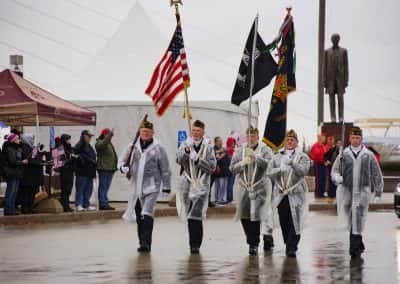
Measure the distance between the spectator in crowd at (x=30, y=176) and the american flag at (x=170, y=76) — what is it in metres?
5.56

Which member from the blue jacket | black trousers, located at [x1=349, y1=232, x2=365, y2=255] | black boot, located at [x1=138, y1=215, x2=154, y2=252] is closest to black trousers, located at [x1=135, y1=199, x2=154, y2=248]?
black boot, located at [x1=138, y1=215, x2=154, y2=252]

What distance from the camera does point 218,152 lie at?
1091 inches

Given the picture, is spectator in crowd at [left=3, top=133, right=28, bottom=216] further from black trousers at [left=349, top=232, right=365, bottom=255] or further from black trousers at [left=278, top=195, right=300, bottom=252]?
black trousers at [left=349, top=232, right=365, bottom=255]

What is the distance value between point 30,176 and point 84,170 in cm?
189

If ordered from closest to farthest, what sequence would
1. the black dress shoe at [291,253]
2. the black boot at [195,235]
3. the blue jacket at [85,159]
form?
the black dress shoe at [291,253] < the black boot at [195,235] < the blue jacket at [85,159]

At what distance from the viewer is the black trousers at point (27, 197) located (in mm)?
23609

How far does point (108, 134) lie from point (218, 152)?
3.06 m

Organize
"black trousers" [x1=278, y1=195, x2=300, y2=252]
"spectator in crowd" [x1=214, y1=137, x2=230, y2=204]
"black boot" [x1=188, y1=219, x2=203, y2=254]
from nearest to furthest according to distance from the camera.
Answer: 1. "black trousers" [x1=278, y1=195, x2=300, y2=252]
2. "black boot" [x1=188, y1=219, x2=203, y2=254]
3. "spectator in crowd" [x1=214, y1=137, x2=230, y2=204]

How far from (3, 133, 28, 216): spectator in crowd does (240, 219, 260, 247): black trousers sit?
7.23 m

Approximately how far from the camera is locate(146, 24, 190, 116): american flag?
18109 mm

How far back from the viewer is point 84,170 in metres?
25.1

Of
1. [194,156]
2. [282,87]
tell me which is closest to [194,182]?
[194,156]

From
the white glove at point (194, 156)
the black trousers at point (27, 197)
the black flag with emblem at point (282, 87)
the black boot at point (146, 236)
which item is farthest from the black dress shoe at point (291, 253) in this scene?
the black trousers at point (27, 197)

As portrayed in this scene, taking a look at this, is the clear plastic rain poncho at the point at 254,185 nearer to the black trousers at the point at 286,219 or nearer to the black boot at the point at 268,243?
the black trousers at the point at 286,219
